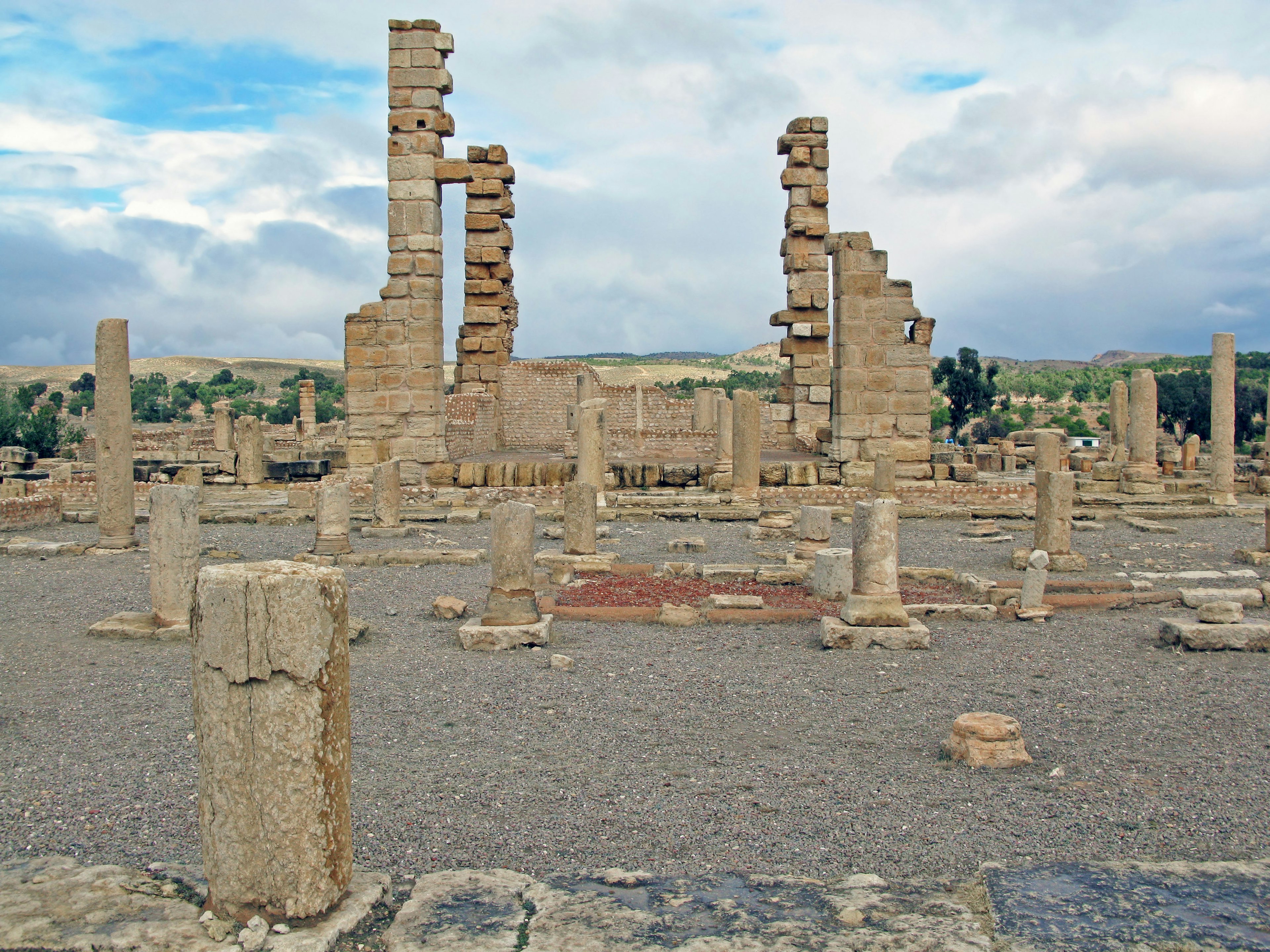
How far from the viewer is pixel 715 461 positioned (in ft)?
60.2

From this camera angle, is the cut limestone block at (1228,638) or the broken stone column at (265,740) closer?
the broken stone column at (265,740)

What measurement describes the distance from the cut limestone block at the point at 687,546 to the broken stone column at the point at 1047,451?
8.36 metres

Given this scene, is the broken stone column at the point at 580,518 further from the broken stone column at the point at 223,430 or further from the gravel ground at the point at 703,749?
the broken stone column at the point at 223,430

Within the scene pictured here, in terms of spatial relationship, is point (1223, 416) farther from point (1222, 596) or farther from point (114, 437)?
point (114, 437)

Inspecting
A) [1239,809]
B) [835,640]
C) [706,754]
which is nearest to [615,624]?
[835,640]

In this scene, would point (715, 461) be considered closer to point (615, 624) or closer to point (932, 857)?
point (615, 624)

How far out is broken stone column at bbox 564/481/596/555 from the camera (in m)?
11.9

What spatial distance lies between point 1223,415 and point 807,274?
28.9ft

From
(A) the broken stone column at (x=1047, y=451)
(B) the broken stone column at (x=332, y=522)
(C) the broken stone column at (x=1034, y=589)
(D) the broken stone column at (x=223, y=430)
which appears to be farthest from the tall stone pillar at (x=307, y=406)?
(C) the broken stone column at (x=1034, y=589)

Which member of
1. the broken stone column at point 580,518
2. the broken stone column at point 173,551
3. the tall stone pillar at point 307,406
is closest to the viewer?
the broken stone column at point 173,551

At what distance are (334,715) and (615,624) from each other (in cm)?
561

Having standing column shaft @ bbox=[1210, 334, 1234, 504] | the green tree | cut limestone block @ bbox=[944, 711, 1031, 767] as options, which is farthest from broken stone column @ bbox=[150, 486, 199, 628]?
the green tree

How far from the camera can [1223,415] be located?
19453 mm

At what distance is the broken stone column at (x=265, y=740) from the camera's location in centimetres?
327
